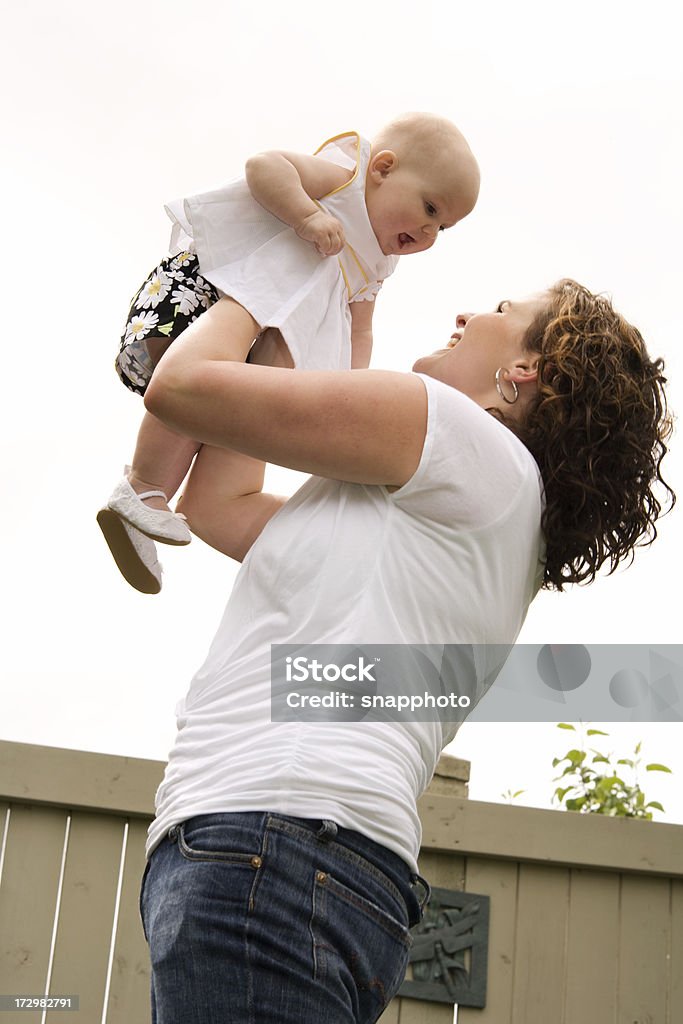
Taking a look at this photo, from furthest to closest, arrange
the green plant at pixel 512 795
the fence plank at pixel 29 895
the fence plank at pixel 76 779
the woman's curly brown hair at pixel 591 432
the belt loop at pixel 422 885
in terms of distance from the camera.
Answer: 1. the green plant at pixel 512 795
2. the fence plank at pixel 76 779
3. the fence plank at pixel 29 895
4. the woman's curly brown hair at pixel 591 432
5. the belt loop at pixel 422 885

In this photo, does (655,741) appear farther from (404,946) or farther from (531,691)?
(404,946)

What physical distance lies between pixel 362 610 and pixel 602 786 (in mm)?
2236

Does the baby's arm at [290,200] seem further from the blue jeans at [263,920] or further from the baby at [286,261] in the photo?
the blue jeans at [263,920]

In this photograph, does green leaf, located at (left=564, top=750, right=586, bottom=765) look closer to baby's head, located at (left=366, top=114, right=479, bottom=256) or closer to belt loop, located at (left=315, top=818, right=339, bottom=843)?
baby's head, located at (left=366, top=114, right=479, bottom=256)

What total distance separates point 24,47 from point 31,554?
66.2 inches

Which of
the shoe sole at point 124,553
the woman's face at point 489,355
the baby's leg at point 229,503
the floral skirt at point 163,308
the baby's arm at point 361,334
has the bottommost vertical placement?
the shoe sole at point 124,553

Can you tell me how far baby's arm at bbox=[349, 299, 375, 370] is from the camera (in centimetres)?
174

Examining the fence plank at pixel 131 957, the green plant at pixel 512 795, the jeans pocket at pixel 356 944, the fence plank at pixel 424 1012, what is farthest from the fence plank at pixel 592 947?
the jeans pocket at pixel 356 944

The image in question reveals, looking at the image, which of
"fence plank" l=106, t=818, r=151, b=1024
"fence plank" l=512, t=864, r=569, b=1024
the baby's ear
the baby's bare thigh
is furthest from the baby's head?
"fence plank" l=512, t=864, r=569, b=1024

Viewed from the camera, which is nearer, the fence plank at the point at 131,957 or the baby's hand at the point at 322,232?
the baby's hand at the point at 322,232

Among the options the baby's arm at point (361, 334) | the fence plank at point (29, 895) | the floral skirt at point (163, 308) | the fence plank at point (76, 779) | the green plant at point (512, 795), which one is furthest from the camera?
the green plant at point (512, 795)

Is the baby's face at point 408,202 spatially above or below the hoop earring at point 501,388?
above

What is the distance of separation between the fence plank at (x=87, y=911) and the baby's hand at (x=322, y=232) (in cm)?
157

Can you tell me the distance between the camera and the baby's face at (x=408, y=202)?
5.50 ft
